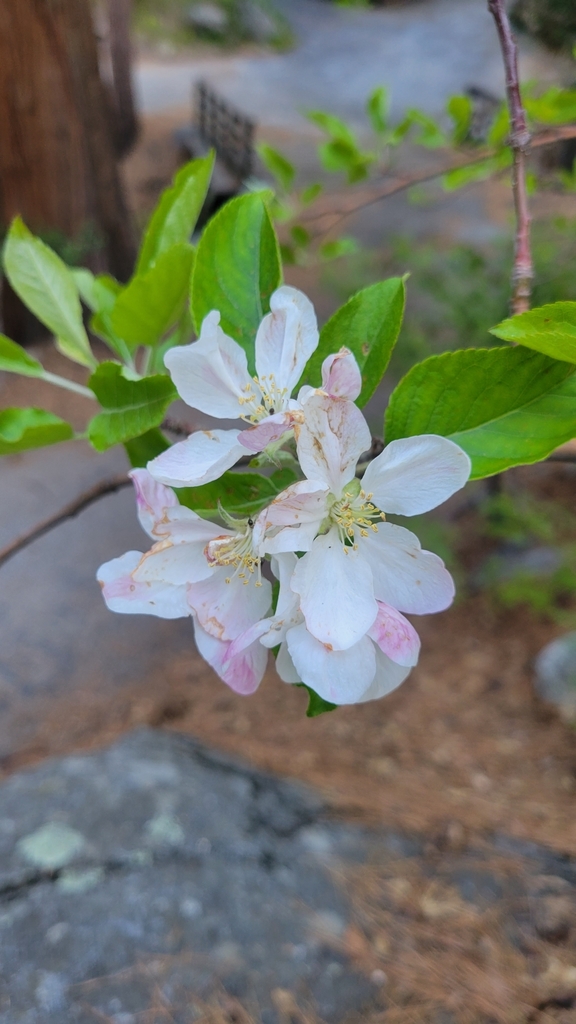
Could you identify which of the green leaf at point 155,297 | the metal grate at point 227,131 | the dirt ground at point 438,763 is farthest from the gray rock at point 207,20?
the green leaf at point 155,297

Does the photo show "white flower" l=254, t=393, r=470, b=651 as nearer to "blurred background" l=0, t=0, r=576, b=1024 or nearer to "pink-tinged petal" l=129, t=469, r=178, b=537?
"pink-tinged petal" l=129, t=469, r=178, b=537

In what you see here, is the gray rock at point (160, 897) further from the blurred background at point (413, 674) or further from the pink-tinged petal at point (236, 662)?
the pink-tinged petal at point (236, 662)

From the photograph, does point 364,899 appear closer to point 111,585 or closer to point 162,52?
point 111,585

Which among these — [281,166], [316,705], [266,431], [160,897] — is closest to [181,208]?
[266,431]

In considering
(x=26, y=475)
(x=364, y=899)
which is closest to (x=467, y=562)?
(x=364, y=899)

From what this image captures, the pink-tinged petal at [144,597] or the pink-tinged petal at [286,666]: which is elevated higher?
the pink-tinged petal at [144,597]

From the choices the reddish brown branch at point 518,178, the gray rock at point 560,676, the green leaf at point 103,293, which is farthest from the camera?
the gray rock at point 560,676

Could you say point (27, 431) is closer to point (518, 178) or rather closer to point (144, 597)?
point (144, 597)
